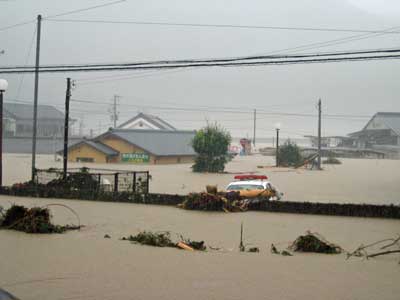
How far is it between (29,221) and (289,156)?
43.8m

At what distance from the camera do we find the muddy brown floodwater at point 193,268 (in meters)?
7.79

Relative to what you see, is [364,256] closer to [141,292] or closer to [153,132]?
[141,292]

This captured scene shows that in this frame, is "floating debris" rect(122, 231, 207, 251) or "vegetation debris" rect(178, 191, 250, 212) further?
"vegetation debris" rect(178, 191, 250, 212)

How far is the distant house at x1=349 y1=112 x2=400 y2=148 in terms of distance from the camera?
89.9 m

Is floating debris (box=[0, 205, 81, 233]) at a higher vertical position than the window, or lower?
lower

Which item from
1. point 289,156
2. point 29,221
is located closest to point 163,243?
point 29,221

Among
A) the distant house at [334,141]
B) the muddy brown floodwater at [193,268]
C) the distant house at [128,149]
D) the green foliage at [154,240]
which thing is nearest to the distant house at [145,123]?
the distant house at [334,141]

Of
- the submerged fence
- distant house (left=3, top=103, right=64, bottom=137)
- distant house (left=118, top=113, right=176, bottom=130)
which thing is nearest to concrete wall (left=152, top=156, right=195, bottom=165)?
distant house (left=3, top=103, right=64, bottom=137)

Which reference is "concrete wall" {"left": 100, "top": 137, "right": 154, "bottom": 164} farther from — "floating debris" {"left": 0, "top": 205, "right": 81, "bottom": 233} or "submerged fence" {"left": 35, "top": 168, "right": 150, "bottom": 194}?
"floating debris" {"left": 0, "top": 205, "right": 81, "bottom": 233}

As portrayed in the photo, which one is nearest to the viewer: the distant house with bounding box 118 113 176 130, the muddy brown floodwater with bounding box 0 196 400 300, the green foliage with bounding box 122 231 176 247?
the muddy brown floodwater with bounding box 0 196 400 300

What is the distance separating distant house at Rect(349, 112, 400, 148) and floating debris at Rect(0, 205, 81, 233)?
80.1 meters

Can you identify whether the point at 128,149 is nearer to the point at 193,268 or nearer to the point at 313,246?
the point at 313,246

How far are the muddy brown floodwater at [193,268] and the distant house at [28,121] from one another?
227ft

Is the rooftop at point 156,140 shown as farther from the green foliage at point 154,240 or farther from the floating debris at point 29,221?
the green foliage at point 154,240
